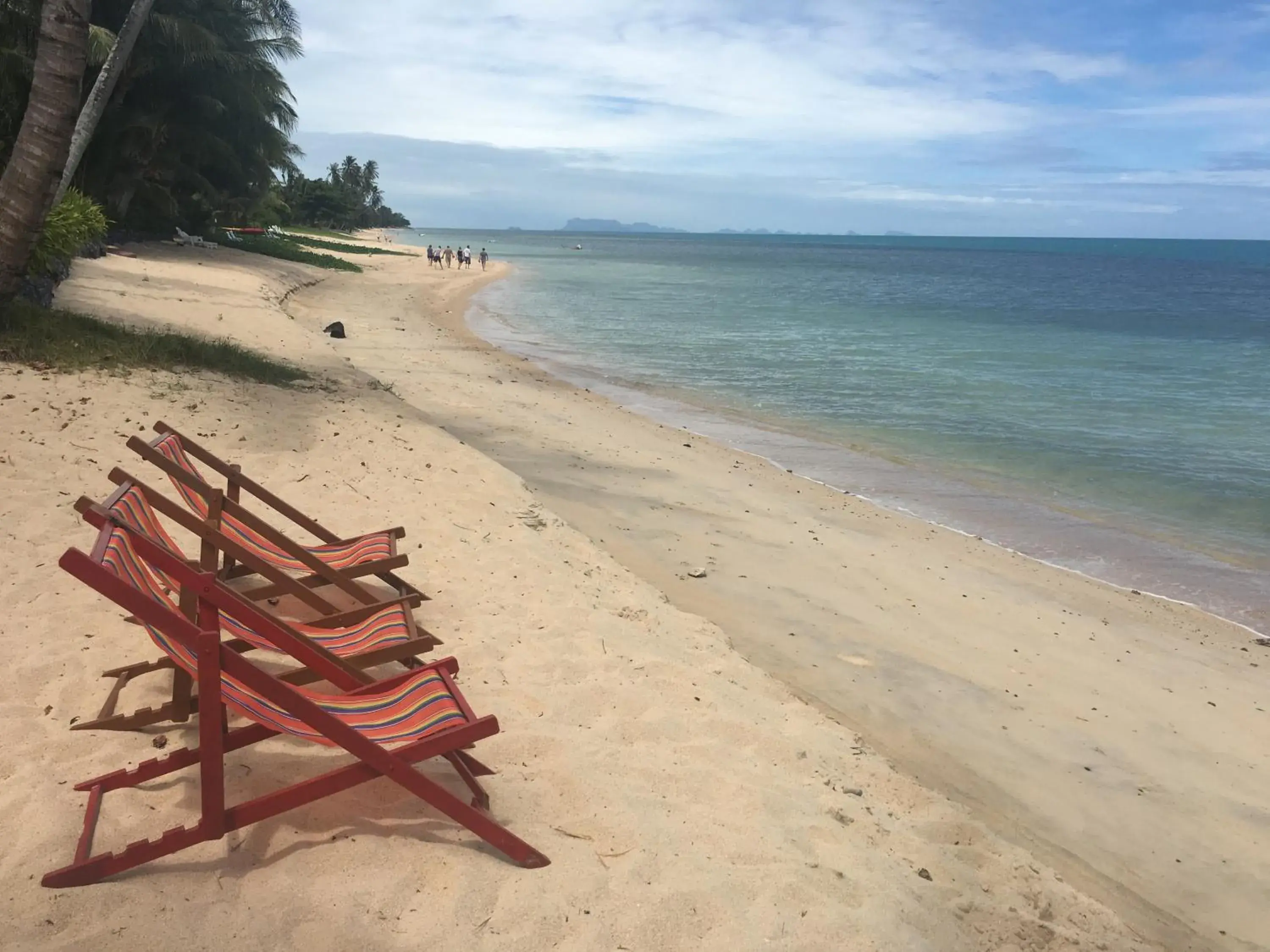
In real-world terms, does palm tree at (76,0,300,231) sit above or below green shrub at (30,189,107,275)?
above

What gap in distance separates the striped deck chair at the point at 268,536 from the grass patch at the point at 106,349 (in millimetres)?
4097

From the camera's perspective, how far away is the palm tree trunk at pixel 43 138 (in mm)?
7000

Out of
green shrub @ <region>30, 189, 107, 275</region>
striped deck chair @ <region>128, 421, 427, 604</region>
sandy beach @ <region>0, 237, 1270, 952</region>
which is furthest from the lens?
green shrub @ <region>30, 189, 107, 275</region>

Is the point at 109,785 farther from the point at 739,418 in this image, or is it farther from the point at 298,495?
the point at 739,418

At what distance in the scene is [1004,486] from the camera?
1136cm

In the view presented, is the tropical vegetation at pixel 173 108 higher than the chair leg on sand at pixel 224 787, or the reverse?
the tropical vegetation at pixel 173 108

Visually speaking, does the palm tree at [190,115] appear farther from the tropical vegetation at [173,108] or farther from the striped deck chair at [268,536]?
the striped deck chair at [268,536]

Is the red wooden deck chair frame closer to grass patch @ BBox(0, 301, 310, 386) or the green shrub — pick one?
grass patch @ BBox(0, 301, 310, 386)

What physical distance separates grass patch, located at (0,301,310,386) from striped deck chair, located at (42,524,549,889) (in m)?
5.88

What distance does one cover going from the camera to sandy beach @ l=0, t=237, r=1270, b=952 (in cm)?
280

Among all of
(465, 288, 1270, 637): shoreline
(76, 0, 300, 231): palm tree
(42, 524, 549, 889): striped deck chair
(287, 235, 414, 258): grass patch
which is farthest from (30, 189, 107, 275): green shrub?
(287, 235, 414, 258): grass patch

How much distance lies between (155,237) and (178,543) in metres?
27.1

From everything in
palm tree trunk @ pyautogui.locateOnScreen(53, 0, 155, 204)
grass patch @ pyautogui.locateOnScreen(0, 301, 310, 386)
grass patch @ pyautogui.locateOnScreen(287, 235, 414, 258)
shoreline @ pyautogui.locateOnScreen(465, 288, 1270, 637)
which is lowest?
shoreline @ pyautogui.locateOnScreen(465, 288, 1270, 637)

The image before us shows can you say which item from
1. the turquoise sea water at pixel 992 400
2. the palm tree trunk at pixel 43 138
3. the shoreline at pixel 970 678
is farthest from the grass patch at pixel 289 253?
the shoreline at pixel 970 678
